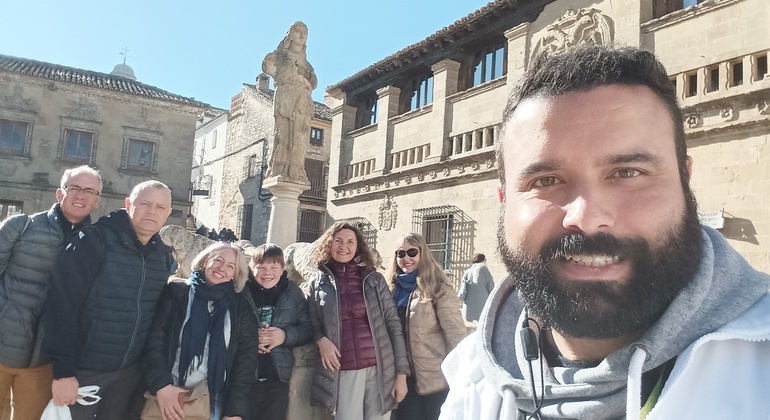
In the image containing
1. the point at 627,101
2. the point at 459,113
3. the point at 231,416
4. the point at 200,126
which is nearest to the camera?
the point at 627,101

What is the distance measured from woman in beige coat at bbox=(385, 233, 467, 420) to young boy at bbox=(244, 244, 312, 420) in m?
0.81

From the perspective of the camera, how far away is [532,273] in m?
1.04

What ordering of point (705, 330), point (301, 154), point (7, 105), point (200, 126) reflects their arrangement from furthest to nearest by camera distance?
1. point (200, 126)
2. point (7, 105)
3. point (301, 154)
4. point (705, 330)

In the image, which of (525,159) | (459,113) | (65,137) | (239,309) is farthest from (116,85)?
(525,159)


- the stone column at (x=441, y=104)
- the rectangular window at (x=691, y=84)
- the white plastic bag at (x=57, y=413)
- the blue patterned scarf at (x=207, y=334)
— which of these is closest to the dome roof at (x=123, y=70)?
the stone column at (x=441, y=104)

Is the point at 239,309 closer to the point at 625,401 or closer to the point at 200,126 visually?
the point at 625,401

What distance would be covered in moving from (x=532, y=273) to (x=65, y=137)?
1098 inches

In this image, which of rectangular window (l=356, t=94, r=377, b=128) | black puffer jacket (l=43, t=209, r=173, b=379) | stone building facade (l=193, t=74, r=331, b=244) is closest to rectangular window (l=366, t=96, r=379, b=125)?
rectangular window (l=356, t=94, r=377, b=128)

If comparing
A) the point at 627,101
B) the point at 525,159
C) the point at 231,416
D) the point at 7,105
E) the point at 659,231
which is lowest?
the point at 231,416

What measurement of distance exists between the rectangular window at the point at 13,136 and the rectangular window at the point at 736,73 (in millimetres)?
27089

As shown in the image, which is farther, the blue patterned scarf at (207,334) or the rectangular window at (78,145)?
the rectangular window at (78,145)

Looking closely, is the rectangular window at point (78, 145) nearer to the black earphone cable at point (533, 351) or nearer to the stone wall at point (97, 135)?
the stone wall at point (97, 135)

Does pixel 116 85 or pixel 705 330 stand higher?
pixel 116 85

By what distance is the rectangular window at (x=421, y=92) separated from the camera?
637 inches
